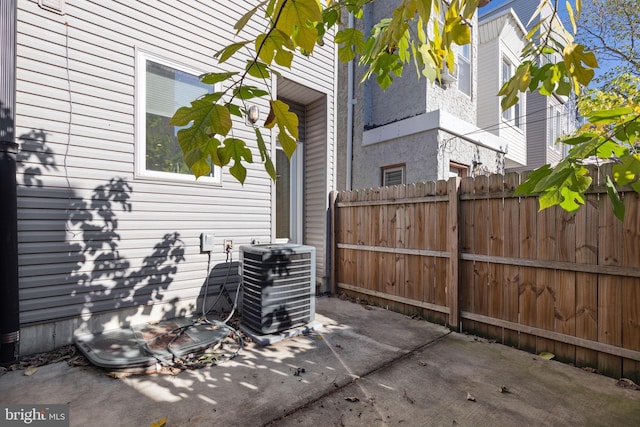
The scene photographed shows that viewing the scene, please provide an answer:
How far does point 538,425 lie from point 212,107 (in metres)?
2.69

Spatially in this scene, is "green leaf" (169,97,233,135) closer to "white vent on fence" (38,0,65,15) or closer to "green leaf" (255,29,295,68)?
"green leaf" (255,29,295,68)

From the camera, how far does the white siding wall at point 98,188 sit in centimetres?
299

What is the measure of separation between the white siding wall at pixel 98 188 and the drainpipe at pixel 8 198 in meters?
0.14

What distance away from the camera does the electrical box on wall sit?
406cm

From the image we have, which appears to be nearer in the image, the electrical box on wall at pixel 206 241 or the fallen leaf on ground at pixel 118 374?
the fallen leaf on ground at pixel 118 374

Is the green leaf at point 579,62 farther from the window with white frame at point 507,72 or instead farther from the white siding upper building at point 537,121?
the white siding upper building at point 537,121

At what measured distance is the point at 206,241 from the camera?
4074mm

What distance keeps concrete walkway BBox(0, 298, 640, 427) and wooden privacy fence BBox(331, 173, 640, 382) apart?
0.32m

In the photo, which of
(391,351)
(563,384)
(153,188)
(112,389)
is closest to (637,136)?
(563,384)

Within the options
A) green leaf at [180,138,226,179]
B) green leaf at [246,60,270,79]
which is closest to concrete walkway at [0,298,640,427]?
green leaf at [180,138,226,179]

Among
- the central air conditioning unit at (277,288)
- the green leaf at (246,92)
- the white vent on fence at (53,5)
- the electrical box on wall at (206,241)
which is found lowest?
the central air conditioning unit at (277,288)

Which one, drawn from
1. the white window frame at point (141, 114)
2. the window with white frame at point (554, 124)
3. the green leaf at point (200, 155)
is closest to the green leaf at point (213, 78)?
the green leaf at point (200, 155)

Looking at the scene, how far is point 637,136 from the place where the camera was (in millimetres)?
1059

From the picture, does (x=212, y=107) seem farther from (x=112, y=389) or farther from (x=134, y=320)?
(x=134, y=320)
